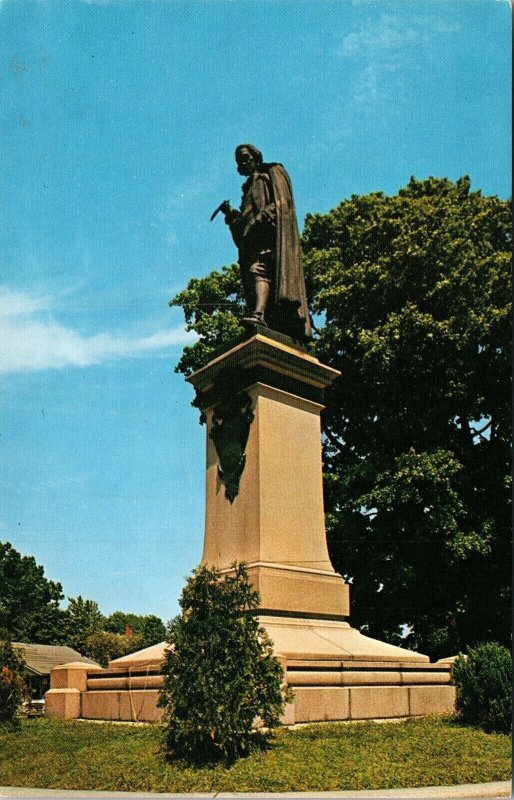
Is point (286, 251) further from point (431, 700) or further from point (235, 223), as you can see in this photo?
point (431, 700)

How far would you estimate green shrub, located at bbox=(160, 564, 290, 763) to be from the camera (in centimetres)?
678

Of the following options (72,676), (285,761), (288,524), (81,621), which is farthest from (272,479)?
(81,621)

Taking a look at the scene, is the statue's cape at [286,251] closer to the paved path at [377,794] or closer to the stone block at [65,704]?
the stone block at [65,704]

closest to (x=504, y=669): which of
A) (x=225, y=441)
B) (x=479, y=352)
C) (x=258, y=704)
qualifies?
(x=258, y=704)

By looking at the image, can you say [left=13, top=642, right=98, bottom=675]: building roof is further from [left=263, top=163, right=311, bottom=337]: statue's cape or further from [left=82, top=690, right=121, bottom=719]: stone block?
[left=263, top=163, right=311, bottom=337]: statue's cape

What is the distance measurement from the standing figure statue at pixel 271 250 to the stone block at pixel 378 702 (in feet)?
17.8

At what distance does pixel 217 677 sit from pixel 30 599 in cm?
6130

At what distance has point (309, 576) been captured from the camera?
1062cm

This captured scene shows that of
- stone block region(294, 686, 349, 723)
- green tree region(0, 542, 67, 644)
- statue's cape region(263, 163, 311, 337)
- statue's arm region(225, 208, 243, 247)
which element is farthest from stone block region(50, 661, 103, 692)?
green tree region(0, 542, 67, 644)

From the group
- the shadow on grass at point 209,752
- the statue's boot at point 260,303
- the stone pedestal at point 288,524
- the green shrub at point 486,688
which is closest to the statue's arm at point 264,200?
the statue's boot at point 260,303

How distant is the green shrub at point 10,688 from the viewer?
31.6 feet

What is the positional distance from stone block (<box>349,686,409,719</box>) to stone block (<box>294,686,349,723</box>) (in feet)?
0.53

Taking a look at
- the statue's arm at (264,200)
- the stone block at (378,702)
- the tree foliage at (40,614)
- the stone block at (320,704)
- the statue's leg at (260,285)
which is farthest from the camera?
the tree foliage at (40,614)

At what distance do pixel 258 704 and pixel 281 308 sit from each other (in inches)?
262
